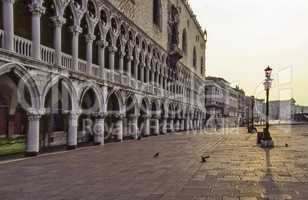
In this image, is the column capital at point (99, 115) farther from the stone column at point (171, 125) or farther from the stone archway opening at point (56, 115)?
the stone column at point (171, 125)

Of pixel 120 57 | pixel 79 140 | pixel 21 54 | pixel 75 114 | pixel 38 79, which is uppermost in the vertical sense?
pixel 120 57

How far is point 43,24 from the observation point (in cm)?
1789

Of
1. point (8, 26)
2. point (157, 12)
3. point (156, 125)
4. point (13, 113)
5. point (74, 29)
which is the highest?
point (157, 12)

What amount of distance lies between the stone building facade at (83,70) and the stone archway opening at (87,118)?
0.06 metres

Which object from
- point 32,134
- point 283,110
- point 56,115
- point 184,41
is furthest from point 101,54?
point 283,110

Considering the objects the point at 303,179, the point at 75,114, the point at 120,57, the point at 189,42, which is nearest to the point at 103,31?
the point at 120,57

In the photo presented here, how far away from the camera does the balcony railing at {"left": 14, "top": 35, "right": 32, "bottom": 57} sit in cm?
1385

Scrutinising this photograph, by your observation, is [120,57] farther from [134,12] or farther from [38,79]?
[38,79]

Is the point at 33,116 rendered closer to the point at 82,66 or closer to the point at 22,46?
the point at 22,46

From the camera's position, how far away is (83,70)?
19.7 metres

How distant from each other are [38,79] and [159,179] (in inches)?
317

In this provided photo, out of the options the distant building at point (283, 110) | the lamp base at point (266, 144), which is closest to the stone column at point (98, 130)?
the lamp base at point (266, 144)

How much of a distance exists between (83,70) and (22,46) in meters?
5.69

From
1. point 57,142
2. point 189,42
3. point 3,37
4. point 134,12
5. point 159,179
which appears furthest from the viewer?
point 189,42
